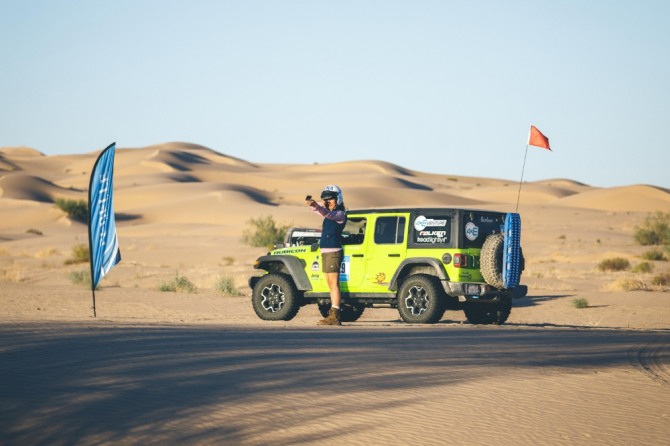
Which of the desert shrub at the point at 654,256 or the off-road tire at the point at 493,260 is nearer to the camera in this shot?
the off-road tire at the point at 493,260

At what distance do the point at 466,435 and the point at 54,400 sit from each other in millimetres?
3140

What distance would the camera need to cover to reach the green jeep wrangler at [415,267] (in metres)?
17.1

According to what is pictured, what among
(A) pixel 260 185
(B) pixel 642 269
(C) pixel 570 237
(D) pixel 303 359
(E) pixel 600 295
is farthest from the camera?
(A) pixel 260 185

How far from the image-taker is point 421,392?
944 cm

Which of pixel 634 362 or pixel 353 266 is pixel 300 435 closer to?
pixel 634 362

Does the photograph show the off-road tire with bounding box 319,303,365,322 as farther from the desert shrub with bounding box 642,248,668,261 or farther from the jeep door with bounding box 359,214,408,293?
the desert shrub with bounding box 642,248,668,261

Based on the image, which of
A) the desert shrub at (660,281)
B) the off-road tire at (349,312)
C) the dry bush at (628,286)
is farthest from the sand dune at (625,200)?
the off-road tire at (349,312)

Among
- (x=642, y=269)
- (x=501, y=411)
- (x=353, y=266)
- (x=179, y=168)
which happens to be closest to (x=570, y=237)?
(x=642, y=269)

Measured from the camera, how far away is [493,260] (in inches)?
669

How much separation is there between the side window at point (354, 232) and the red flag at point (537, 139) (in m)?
4.59

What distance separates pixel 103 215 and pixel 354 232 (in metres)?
4.22

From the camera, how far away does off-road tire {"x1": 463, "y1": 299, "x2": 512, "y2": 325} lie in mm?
18438

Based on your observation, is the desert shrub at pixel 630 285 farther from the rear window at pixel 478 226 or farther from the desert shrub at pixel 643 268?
the rear window at pixel 478 226

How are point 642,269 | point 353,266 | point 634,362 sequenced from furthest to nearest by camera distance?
point 642,269
point 353,266
point 634,362
